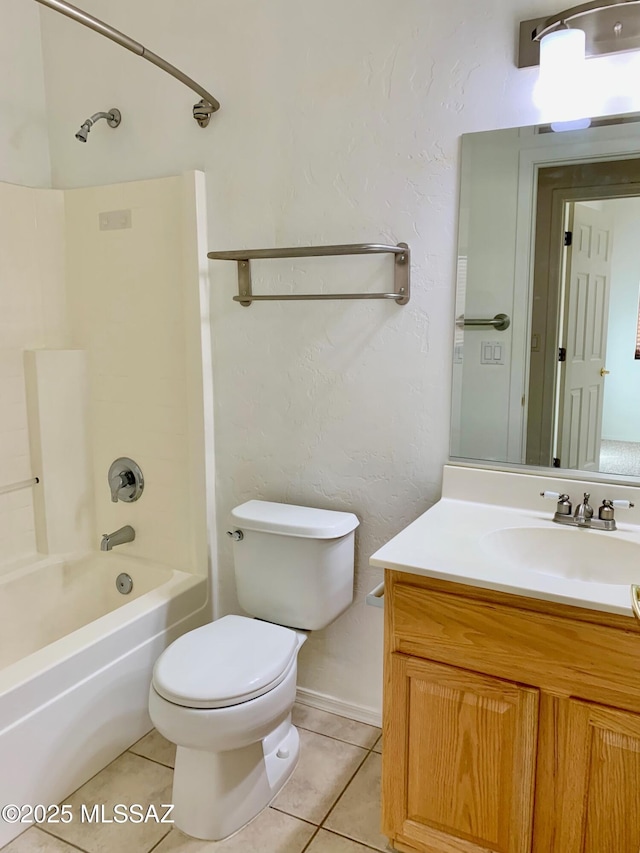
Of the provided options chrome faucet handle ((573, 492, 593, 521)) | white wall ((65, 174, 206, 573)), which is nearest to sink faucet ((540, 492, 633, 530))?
chrome faucet handle ((573, 492, 593, 521))

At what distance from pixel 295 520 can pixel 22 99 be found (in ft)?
5.95

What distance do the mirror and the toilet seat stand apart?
0.76m

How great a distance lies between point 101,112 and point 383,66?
106cm

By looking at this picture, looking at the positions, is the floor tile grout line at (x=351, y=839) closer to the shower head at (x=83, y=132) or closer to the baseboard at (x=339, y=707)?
the baseboard at (x=339, y=707)

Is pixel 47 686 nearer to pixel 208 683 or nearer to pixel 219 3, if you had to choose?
pixel 208 683

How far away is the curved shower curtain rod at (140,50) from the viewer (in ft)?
4.85

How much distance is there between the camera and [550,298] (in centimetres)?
165

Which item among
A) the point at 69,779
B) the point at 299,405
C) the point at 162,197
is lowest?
the point at 69,779

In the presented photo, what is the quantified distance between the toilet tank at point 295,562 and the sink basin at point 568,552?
482mm

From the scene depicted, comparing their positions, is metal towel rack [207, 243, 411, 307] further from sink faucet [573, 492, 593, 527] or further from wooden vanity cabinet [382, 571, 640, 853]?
wooden vanity cabinet [382, 571, 640, 853]

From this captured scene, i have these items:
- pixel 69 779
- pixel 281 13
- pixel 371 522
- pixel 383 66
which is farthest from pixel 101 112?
pixel 69 779

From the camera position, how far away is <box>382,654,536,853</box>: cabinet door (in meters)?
1.30

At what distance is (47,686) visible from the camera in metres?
1.67

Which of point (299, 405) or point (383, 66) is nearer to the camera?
point (383, 66)
